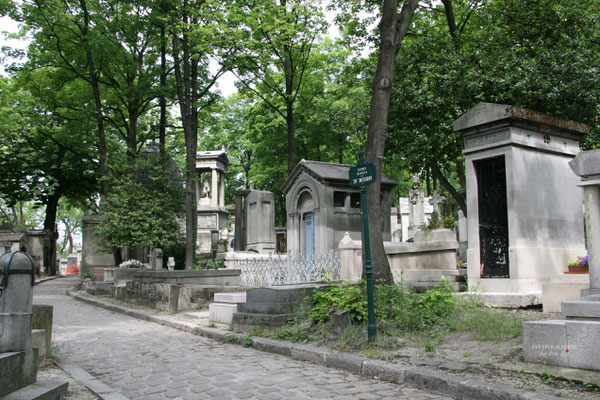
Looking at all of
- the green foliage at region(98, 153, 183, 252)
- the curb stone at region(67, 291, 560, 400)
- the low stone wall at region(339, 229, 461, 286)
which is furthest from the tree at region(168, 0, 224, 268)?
the curb stone at region(67, 291, 560, 400)

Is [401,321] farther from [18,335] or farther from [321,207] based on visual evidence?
[321,207]

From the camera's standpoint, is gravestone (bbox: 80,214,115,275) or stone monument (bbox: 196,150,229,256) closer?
gravestone (bbox: 80,214,115,275)

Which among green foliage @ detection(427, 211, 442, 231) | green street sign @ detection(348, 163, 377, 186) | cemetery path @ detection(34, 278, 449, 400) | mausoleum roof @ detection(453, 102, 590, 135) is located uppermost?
mausoleum roof @ detection(453, 102, 590, 135)

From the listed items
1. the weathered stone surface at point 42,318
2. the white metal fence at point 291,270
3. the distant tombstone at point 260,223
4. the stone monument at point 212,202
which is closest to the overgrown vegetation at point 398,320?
the weathered stone surface at point 42,318

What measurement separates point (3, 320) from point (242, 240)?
19.8 m

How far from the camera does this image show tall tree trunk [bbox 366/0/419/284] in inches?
351

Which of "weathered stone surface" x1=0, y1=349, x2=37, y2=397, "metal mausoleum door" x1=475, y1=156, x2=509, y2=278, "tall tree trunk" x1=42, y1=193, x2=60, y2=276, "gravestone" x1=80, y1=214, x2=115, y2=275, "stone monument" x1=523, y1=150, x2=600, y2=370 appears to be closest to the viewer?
"weathered stone surface" x1=0, y1=349, x2=37, y2=397

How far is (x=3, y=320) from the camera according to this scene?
4148 mm

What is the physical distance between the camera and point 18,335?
4211 mm

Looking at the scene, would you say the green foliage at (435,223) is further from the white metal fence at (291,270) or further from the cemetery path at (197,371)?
the cemetery path at (197,371)

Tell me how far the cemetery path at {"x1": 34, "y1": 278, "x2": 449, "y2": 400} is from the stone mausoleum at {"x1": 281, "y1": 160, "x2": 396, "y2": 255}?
10143 millimetres

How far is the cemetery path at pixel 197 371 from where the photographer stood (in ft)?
16.6

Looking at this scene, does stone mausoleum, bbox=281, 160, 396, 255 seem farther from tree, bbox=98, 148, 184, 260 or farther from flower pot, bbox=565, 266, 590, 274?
flower pot, bbox=565, 266, 590, 274

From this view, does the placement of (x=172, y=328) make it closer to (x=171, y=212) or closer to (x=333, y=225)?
(x=333, y=225)
